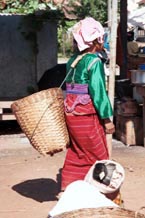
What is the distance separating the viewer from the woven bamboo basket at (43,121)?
202 inches

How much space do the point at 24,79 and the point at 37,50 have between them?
1.81 ft

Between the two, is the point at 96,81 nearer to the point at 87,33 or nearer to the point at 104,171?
the point at 87,33

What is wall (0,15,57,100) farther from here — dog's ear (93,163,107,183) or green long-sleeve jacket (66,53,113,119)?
dog's ear (93,163,107,183)

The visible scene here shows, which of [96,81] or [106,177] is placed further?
[96,81]

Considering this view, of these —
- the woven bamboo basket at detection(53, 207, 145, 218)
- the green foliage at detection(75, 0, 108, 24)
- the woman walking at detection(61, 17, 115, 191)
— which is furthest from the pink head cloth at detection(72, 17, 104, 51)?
the green foliage at detection(75, 0, 108, 24)

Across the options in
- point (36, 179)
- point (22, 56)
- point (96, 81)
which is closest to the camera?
point (96, 81)

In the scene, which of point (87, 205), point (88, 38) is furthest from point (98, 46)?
point (87, 205)

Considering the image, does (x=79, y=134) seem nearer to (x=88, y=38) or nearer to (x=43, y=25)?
(x=88, y=38)

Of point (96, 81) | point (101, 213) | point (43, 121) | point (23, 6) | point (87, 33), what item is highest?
point (23, 6)

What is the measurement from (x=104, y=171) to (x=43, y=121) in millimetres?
874

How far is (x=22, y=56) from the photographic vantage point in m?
10.1

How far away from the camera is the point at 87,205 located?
3736 mm

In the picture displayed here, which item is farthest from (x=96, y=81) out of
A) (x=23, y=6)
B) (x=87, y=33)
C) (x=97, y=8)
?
(x=97, y=8)

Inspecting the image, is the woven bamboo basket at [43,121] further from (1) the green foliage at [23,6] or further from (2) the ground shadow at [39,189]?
(1) the green foliage at [23,6]
